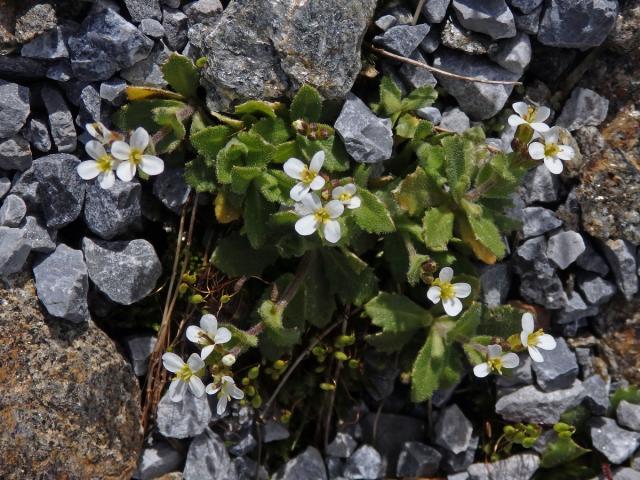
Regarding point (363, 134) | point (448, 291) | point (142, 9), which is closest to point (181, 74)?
point (142, 9)

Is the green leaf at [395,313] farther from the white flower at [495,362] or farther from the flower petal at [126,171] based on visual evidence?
the flower petal at [126,171]

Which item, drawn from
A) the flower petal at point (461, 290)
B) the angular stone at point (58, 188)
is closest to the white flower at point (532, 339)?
the flower petal at point (461, 290)

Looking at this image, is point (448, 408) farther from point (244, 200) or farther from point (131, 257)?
point (131, 257)

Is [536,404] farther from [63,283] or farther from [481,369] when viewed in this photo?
[63,283]

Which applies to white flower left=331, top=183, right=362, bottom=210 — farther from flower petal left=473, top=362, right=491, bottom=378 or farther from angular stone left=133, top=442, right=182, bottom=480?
angular stone left=133, top=442, right=182, bottom=480

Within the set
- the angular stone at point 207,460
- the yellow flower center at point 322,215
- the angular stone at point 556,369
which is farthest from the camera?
the angular stone at point 556,369

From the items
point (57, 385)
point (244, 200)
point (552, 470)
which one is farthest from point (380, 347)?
point (57, 385)
